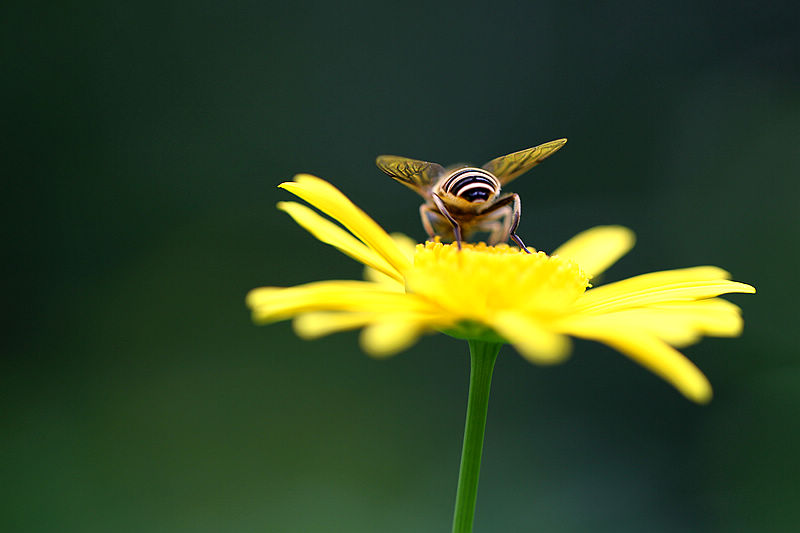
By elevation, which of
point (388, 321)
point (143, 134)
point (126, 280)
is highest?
point (143, 134)

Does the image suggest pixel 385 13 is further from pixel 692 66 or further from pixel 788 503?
pixel 788 503

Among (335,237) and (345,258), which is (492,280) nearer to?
(335,237)

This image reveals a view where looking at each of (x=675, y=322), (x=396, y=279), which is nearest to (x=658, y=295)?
(x=675, y=322)

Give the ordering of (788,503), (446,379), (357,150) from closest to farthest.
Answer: (788,503), (446,379), (357,150)

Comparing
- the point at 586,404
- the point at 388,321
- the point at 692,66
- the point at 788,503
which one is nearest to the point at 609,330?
the point at 388,321

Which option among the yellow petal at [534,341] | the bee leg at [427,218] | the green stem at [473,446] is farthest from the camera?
the bee leg at [427,218]

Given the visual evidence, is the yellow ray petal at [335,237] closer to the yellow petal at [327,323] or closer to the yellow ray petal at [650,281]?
the yellow petal at [327,323]

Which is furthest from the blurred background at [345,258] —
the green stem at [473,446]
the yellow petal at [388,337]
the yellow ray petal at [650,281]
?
the yellow petal at [388,337]
